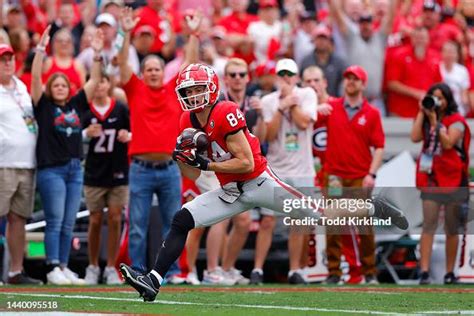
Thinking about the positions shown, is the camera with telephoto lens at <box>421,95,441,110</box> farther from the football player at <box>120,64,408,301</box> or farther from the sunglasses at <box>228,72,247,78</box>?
the football player at <box>120,64,408,301</box>

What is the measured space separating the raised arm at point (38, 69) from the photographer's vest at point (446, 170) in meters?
4.03

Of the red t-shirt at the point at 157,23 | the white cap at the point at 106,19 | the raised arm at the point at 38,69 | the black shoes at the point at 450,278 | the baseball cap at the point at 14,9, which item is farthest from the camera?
the red t-shirt at the point at 157,23

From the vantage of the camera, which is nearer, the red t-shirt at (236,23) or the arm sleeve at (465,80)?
the arm sleeve at (465,80)

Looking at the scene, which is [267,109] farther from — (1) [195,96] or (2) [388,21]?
(2) [388,21]

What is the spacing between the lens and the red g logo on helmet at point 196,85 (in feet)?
29.2

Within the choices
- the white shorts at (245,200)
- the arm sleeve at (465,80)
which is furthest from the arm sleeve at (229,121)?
the arm sleeve at (465,80)

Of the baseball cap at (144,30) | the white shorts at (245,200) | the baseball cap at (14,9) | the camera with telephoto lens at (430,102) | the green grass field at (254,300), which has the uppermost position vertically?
the baseball cap at (14,9)

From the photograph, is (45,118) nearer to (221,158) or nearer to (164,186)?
(164,186)

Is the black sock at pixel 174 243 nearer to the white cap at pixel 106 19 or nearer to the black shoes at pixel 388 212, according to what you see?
the black shoes at pixel 388 212

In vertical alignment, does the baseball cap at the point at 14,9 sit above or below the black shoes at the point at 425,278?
above

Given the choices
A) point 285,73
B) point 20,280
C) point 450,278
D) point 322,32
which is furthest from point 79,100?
point 322,32

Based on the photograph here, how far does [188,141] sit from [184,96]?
481 millimetres

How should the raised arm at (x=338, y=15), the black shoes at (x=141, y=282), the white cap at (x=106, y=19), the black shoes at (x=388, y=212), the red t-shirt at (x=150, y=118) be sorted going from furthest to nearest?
1. the raised arm at (x=338, y=15)
2. the white cap at (x=106, y=19)
3. the red t-shirt at (x=150, y=118)
4. the black shoes at (x=388, y=212)
5. the black shoes at (x=141, y=282)

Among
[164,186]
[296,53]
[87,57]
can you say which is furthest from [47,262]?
[296,53]
